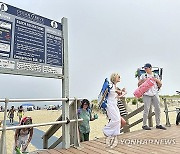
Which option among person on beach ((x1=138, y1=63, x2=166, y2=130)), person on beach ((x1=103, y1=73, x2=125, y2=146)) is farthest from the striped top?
person on beach ((x1=103, y1=73, x2=125, y2=146))

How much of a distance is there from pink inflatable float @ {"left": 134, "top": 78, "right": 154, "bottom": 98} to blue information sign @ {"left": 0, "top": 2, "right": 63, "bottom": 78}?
2.32m

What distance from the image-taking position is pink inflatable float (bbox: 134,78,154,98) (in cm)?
516

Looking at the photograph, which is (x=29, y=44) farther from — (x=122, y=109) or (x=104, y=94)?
(x=122, y=109)

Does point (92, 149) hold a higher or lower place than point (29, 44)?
lower

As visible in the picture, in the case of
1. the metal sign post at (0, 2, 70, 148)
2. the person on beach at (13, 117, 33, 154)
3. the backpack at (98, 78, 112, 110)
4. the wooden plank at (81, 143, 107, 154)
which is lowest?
the wooden plank at (81, 143, 107, 154)

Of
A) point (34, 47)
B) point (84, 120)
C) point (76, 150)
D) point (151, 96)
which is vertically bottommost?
point (76, 150)

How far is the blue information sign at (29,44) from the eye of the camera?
3086 mm

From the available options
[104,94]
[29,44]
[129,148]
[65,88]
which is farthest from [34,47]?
[129,148]

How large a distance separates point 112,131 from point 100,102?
61 cm

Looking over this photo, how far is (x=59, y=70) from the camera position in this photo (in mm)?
3723

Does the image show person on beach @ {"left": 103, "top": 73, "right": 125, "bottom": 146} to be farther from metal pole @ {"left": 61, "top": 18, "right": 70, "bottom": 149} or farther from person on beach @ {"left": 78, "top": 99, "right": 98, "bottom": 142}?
metal pole @ {"left": 61, "top": 18, "right": 70, "bottom": 149}

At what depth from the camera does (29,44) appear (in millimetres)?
3334

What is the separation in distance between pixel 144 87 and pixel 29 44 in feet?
9.96

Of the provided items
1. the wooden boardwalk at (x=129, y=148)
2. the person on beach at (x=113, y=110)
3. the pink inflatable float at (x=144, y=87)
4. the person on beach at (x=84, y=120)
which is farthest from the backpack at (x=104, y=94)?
the pink inflatable float at (x=144, y=87)
